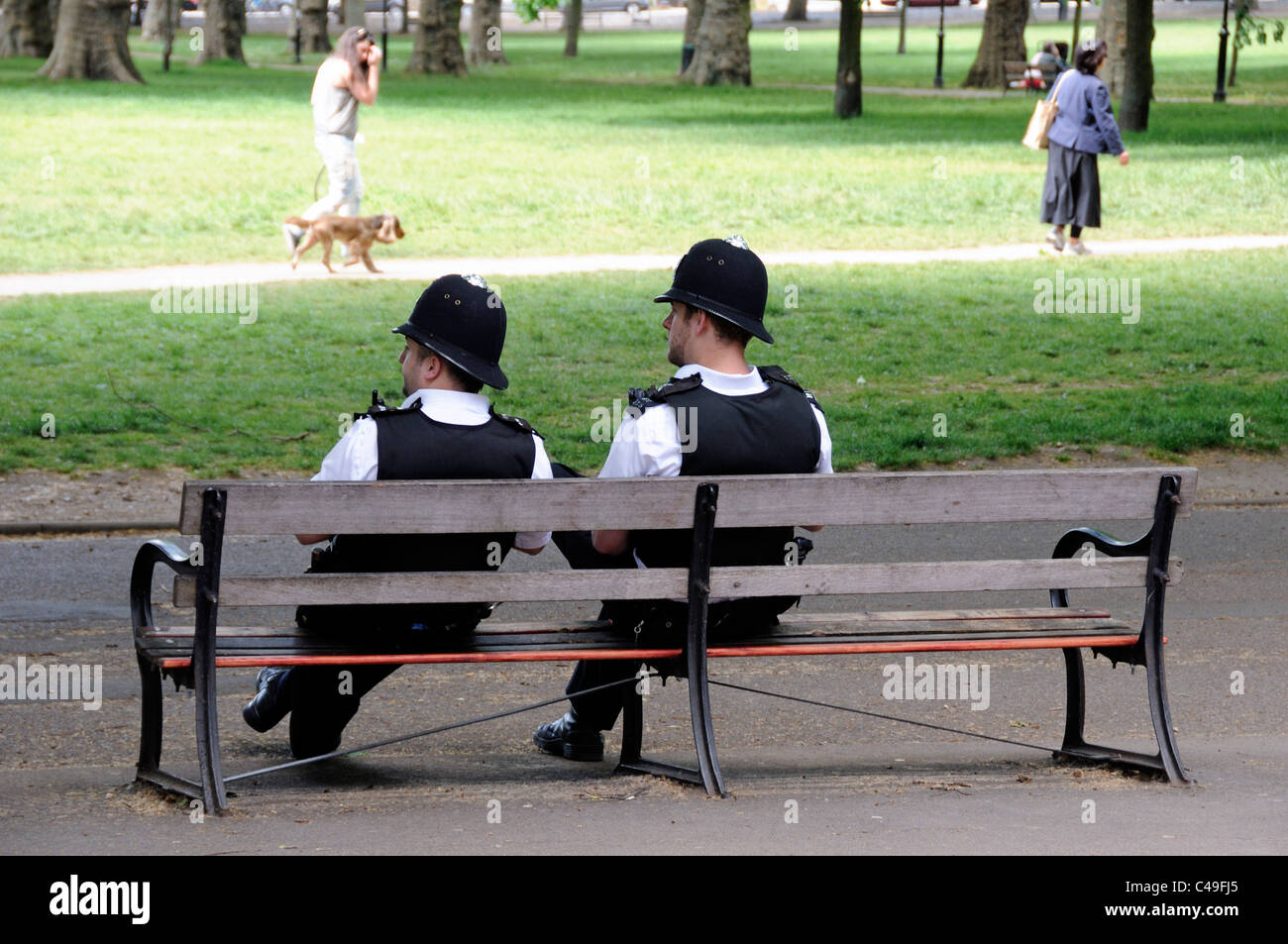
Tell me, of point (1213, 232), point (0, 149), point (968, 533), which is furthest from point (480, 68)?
point (968, 533)

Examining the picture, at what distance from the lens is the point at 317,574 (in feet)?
15.4

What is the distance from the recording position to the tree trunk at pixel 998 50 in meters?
44.2

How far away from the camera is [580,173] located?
76.6ft

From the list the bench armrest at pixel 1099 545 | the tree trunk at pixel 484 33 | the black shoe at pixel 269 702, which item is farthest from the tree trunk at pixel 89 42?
the bench armrest at pixel 1099 545

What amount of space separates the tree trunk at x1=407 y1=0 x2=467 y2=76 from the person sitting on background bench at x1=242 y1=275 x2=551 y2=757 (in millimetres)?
44505

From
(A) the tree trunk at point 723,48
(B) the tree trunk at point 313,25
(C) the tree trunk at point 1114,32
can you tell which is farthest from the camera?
(B) the tree trunk at point 313,25

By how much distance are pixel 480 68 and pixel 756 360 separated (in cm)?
4221

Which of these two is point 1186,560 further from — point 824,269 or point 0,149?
point 0,149

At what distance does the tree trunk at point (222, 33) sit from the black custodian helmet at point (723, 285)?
4719cm

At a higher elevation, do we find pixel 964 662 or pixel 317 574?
pixel 317 574

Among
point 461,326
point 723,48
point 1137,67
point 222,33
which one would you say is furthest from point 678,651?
point 222,33

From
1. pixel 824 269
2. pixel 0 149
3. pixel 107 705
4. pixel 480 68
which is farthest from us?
pixel 480 68

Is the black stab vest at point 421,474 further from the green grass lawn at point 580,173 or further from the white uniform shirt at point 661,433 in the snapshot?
the green grass lawn at point 580,173

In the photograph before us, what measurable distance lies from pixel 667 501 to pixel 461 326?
765 millimetres
